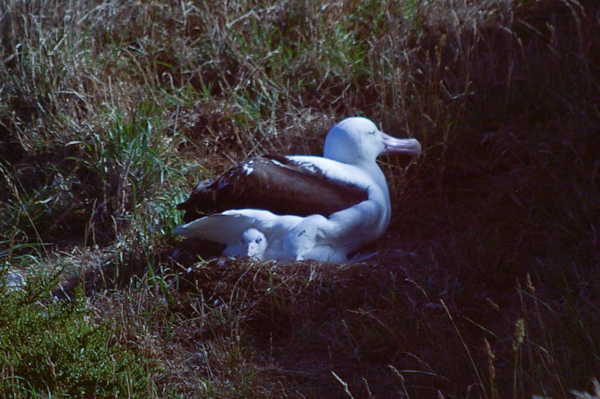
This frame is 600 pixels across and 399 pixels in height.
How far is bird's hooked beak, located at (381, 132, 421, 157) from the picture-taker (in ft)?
14.9

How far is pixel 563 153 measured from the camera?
438 centimetres

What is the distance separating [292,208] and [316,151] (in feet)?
3.62

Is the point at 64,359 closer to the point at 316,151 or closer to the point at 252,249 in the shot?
the point at 252,249

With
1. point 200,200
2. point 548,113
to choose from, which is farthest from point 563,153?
point 200,200

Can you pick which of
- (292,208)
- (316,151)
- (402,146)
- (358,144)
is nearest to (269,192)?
(292,208)

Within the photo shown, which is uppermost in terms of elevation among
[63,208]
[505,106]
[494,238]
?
[505,106]

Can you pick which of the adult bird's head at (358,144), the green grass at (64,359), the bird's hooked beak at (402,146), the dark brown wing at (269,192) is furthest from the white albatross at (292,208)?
the green grass at (64,359)

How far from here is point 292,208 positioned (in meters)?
4.01

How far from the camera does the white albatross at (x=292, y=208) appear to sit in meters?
3.95

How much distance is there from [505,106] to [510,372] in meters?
2.32

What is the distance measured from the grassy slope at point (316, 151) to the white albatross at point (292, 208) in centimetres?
19

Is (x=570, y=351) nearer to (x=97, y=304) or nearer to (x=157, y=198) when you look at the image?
(x=97, y=304)

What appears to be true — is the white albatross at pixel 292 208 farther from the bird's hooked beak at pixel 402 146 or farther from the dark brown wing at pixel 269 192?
the bird's hooked beak at pixel 402 146

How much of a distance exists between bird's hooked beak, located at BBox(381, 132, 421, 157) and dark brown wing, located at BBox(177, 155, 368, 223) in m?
0.59
